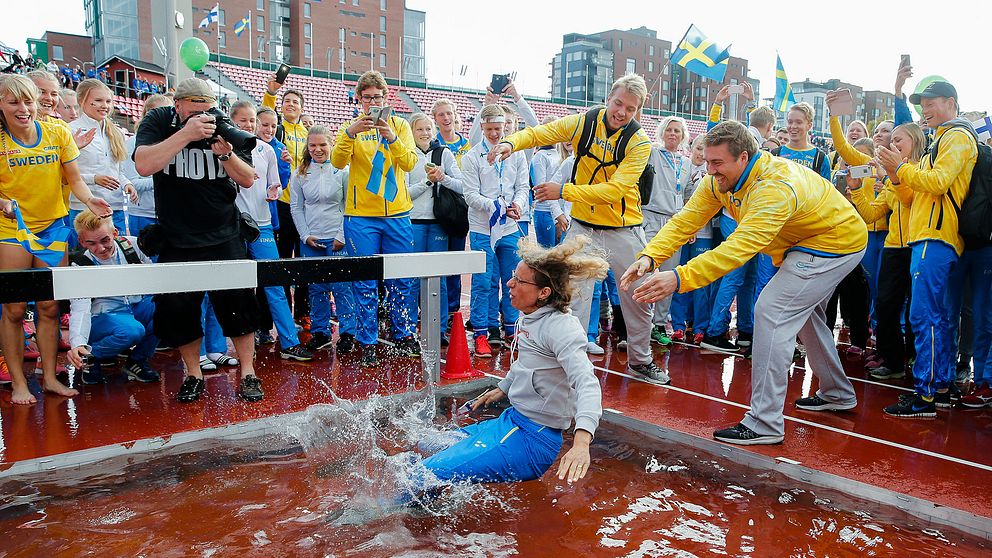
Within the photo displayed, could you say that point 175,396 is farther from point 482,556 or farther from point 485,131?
point 485,131

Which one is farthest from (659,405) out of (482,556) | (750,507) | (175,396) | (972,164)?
(175,396)

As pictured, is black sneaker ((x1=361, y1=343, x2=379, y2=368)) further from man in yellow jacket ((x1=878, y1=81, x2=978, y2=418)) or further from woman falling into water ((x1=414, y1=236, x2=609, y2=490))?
man in yellow jacket ((x1=878, y1=81, x2=978, y2=418))

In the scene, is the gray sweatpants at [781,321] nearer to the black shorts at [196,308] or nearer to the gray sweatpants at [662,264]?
the gray sweatpants at [662,264]

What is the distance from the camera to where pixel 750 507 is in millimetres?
3709

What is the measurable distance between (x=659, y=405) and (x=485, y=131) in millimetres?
3420

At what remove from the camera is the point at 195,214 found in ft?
16.7

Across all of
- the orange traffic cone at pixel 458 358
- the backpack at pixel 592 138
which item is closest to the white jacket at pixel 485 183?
the backpack at pixel 592 138

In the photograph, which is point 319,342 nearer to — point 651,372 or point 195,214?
point 195,214

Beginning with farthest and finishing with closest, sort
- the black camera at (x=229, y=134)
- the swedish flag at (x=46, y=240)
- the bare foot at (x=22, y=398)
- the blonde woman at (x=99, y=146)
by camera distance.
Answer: the blonde woman at (x=99, y=146), the bare foot at (x=22, y=398), the swedish flag at (x=46, y=240), the black camera at (x=229, y=134)

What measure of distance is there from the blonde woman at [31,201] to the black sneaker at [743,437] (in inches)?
179

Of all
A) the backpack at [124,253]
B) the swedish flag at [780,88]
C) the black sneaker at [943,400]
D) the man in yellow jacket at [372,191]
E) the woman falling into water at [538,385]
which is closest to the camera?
the woman falling into water at [538,385]

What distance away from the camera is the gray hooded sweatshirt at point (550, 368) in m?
3.41

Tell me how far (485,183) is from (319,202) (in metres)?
1.71

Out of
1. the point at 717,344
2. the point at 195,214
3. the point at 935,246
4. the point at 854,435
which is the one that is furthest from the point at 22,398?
the point at 935,246
